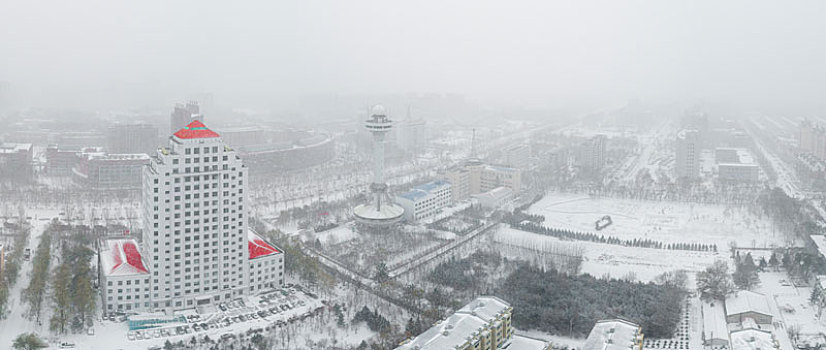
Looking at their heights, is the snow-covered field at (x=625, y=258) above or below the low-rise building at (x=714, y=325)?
above

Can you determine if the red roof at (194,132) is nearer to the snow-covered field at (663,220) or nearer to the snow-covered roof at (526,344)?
the snow-covered roof at (526,344)

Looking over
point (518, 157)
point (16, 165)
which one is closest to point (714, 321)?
point (518, 157)

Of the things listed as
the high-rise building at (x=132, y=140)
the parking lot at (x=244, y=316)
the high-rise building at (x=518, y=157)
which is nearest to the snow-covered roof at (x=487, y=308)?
the parking lot at (x=244, y=316)

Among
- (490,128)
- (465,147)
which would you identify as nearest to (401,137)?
(465,147)

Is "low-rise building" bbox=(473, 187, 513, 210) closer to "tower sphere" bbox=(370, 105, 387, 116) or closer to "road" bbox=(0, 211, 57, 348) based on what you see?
"tower sphere" bbox=(370, 105, 387, 116)

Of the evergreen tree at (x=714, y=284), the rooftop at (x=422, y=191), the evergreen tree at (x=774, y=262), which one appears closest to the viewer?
the evergreen tree at (x=714, y=284)

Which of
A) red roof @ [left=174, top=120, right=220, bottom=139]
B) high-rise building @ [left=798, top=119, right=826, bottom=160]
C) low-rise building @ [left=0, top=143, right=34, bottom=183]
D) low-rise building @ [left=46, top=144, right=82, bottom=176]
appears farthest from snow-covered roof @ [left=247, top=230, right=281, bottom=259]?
high-rise building @ [left=798, top=119, right=826, bottom=160]
